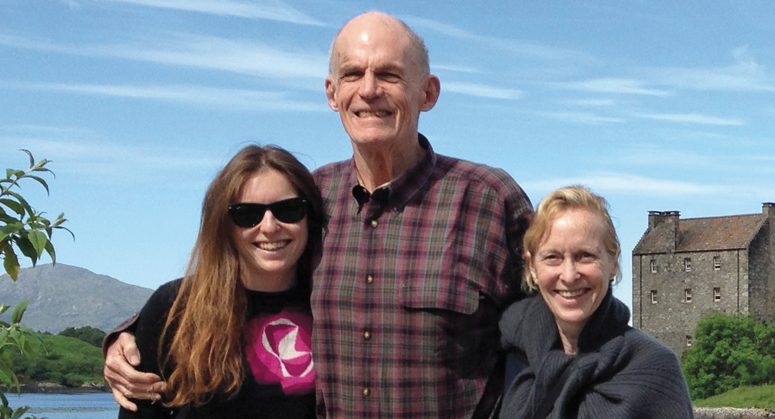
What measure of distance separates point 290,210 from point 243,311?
Answer: 1.25ft

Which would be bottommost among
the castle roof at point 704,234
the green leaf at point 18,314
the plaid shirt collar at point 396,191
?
the green leaf at point 18,314

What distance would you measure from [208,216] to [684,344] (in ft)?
196

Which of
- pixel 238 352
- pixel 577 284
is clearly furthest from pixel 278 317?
pixel 577 284

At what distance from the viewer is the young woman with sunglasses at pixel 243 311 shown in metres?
3.71

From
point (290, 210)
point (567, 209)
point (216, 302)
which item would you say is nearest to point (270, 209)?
point (290, 210)

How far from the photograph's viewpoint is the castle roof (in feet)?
191

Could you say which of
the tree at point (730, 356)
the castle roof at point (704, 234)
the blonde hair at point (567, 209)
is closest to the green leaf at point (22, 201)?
the blonde hair at point (567, 209)

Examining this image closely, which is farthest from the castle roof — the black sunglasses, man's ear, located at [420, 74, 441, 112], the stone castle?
the black sunglasses

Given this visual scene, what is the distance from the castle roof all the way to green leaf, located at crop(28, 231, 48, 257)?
5675cm

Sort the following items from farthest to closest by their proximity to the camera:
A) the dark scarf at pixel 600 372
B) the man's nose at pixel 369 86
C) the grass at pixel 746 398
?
the grass at pixel 746 398 < the man's nose at pixel 369 86 < the dark scarf at pixel 600 372

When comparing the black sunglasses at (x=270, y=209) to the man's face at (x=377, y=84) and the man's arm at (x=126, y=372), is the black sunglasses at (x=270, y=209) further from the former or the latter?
the man's arm at (x=126, y=372)

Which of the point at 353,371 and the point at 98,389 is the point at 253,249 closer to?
the point at 353,371

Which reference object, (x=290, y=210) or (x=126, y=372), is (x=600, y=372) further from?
(x=126, y=372)

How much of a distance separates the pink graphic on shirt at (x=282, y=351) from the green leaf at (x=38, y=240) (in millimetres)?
725
